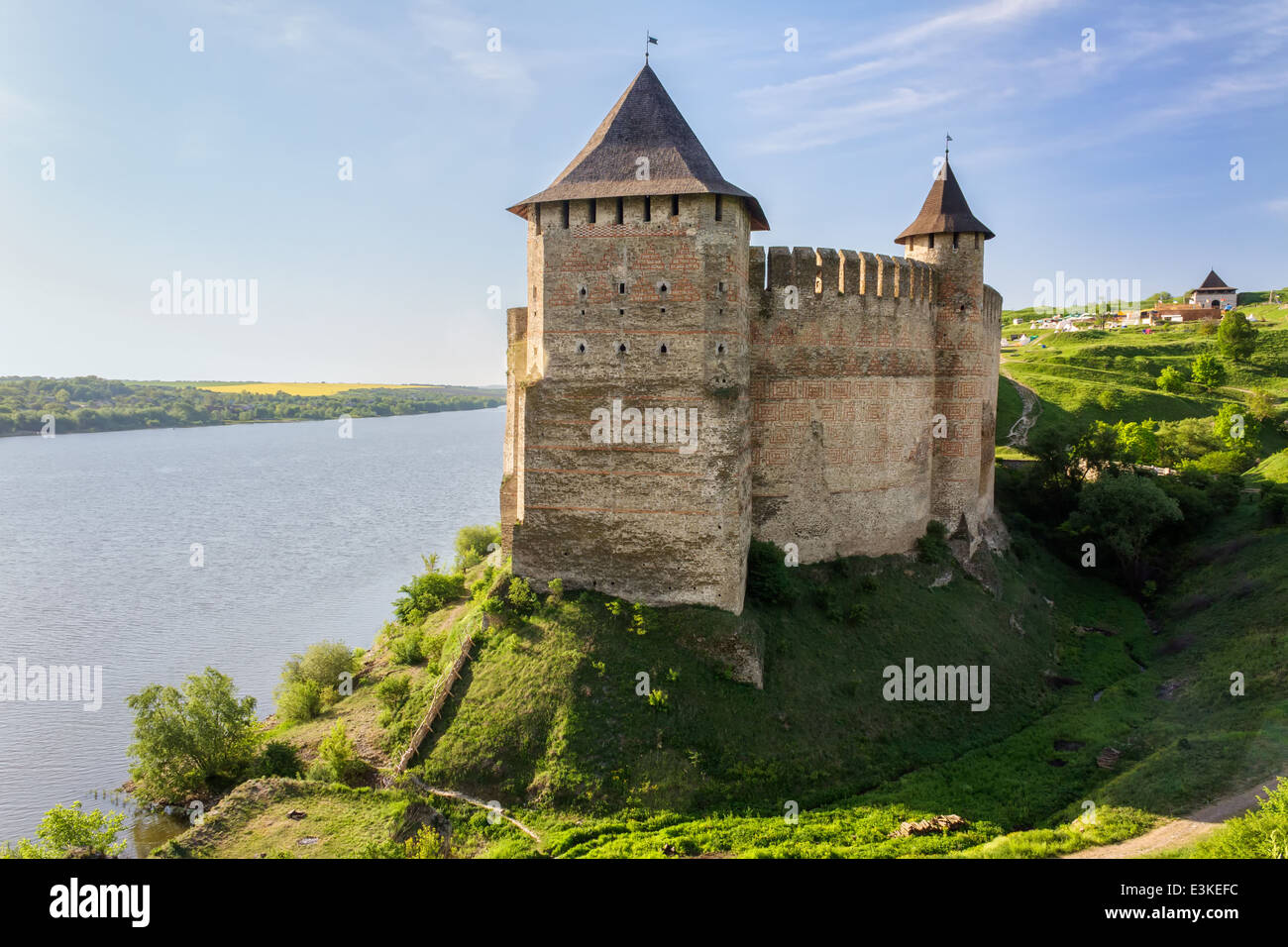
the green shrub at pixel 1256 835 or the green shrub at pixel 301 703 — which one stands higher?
the green shrub at pixel 1256 835

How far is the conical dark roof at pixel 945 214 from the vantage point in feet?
77.8

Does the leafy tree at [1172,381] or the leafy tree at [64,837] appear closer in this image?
the leafy tree at [64,837]

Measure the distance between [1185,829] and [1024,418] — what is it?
105ft

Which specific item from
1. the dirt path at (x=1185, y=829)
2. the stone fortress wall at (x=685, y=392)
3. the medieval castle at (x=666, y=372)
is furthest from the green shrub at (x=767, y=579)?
the dirt path at (x=1185, y=829)

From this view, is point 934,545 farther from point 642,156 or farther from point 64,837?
point 64,837

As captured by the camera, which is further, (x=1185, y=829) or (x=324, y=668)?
(x=324, y=668)

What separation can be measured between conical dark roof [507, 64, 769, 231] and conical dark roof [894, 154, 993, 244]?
727cm

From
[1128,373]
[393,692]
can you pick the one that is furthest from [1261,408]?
[393,692]

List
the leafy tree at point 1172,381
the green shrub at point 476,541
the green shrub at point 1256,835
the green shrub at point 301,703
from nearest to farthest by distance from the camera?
the green shrub at point 1256,835 < the green shrub at point 301,703 < the green shrub at point 476,541 < the leafy tree at point 1172,381

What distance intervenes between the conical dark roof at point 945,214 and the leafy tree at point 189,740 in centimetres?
2230

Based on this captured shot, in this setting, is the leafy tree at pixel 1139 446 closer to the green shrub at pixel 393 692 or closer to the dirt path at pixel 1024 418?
the dirt path at pixel 1024 418

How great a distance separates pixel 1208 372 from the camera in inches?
2031

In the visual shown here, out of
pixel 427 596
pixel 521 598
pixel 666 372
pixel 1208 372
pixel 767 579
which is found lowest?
pixel 427 596
